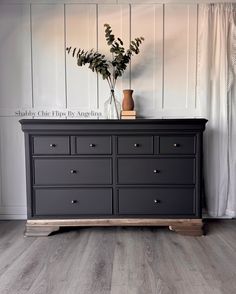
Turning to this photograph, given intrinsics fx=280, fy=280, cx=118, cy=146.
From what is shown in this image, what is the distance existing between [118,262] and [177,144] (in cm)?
108

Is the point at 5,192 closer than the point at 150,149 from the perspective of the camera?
No

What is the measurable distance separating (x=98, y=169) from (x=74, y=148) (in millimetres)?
280

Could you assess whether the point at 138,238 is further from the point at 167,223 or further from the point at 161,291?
the point at 161,291

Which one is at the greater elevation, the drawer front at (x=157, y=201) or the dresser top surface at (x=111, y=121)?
the dresser top surface at (x=111, y=121)

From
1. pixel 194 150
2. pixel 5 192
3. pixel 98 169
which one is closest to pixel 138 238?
pixel 98 169

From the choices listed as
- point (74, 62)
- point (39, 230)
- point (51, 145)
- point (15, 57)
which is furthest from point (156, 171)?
point (15, 57)

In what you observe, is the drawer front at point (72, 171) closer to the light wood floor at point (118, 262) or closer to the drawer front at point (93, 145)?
the drawer front at point (93, 145)

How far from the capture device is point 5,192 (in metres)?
2.98

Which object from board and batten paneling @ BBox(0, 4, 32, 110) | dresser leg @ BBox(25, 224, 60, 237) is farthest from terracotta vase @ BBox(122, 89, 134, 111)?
dresser leg @ BBox(25, 224, 60, 237)

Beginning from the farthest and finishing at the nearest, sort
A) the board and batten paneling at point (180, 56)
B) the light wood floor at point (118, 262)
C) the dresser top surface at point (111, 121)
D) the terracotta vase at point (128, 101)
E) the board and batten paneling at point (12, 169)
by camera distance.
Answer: the board and batten paneling at point (12, 169)
the board and batten paneling at point (180, 56)
the terracotta vase at point (128, 101)
the dresser top surface at point (111, 121)
the light wood floor at point (118, 262)

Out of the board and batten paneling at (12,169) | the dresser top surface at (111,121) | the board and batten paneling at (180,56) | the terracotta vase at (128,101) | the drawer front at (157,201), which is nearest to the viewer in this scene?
the dresser top surface at (111,121)

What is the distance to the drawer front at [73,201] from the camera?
2.48m

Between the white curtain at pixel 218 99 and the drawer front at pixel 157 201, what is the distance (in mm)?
491

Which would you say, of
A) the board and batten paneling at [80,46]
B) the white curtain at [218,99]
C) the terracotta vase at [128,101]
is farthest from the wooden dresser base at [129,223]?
the board and batten paneling at [80,46]
